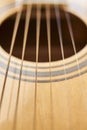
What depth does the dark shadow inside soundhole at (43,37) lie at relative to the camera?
813 millimetres

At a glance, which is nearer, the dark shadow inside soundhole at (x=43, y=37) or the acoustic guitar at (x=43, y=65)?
the acoustic guitar at (x=43, y=65)

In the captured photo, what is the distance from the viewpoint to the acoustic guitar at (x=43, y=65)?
2.07ft

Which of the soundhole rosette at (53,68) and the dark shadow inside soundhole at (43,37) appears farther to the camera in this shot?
the dark shadow inside soundhole at (43,37)

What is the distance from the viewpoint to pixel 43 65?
746 mm

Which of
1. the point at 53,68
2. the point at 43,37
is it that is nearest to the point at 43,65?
the point at 53,68

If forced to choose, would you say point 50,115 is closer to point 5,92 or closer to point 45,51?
point 5,92

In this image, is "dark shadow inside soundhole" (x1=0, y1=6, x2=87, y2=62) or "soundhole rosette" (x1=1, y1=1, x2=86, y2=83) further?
"dark shadow inside soundhole" (x1=0, y1=6, x2=87, y2=62)

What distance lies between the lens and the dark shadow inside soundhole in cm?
81

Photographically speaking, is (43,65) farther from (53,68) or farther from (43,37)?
(43,37)

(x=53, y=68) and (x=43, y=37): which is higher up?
(x=43, y=37)

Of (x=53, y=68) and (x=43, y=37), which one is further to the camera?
(x=43, y=37)

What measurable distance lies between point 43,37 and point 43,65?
0.56ft

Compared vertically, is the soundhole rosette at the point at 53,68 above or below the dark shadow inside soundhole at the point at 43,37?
below

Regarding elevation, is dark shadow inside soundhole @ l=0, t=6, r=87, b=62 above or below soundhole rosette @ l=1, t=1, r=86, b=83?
above
